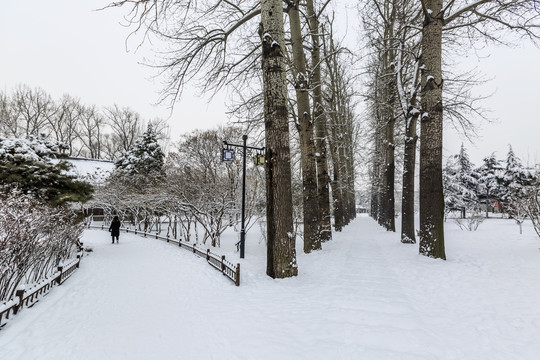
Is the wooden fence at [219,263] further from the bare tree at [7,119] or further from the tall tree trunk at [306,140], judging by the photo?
the bare tree at [7,119]

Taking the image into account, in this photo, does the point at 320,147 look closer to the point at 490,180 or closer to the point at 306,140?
the point at 306,140

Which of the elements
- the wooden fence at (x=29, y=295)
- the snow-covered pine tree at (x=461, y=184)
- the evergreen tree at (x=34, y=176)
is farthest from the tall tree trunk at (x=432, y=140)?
the snow-covered pine tree at (x=461, y=184)

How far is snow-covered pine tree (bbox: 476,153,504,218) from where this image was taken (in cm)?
3586

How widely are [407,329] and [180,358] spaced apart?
9.74 ft

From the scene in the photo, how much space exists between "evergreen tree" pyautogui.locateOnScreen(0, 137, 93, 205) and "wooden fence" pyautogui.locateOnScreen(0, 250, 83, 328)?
367 cm

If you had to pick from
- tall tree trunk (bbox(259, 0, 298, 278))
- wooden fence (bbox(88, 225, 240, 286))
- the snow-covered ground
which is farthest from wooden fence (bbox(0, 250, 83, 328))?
tall tree trunk (bbox(259, 0, 298, 278))

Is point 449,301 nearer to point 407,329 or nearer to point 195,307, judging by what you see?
point 407,329

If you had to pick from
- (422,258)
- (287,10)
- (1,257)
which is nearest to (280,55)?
(287,10)

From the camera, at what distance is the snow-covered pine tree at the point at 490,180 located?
118 ft

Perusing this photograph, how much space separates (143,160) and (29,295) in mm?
25777

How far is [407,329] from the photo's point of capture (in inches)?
141

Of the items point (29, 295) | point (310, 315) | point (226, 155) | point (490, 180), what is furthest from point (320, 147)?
point (490, 180)

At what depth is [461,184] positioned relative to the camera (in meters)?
36.5

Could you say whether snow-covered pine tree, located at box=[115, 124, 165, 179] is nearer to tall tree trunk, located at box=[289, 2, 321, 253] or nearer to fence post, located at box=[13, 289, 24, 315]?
tall tree trunk, located at box=[289, 2, 321, 253]
